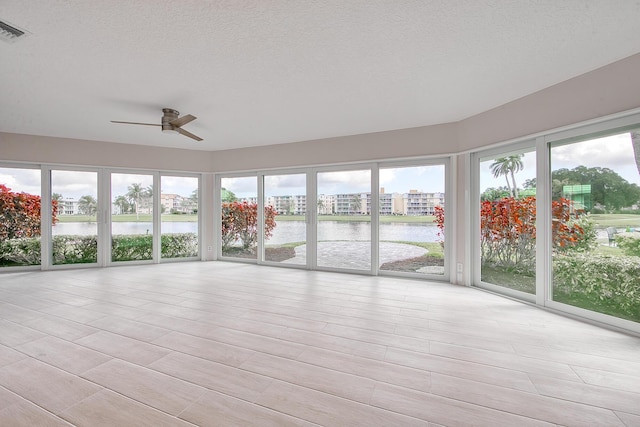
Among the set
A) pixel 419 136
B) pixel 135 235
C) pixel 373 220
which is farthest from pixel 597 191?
pixel 135 235

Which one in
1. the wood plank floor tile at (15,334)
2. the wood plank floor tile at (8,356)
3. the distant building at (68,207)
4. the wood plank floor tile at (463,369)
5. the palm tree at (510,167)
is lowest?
the wood plank floor tile at (463,369)

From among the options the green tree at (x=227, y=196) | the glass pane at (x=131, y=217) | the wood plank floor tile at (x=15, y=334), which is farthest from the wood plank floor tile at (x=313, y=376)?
the glass pane at (x=131, y=217)

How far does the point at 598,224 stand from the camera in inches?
113

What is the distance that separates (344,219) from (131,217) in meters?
4.47

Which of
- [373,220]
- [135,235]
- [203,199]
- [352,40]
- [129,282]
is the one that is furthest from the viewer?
[203,199]

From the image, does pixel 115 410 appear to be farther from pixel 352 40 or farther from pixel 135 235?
pixel 135 235

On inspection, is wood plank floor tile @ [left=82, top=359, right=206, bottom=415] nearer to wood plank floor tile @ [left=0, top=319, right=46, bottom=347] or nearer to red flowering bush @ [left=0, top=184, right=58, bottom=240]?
wood plank floor tile @ [left=0, top=319, right=46, bottom=347]

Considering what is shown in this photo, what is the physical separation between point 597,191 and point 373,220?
283 cm

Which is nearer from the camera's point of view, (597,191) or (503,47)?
(503,47)

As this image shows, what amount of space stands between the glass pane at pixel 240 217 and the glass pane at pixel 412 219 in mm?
2815

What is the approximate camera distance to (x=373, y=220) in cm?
489

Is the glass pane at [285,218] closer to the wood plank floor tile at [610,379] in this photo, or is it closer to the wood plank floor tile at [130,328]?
the wood plank floor tile at [130,328]

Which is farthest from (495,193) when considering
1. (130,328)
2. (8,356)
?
(8,356)

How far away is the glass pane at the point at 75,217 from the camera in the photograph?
5.28 m
